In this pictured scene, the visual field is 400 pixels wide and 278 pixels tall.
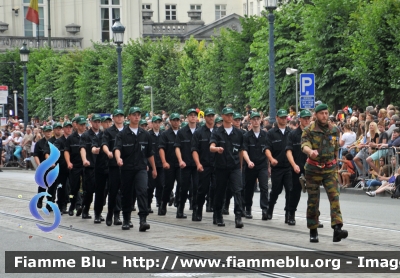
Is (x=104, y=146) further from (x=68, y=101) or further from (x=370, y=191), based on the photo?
(x=68, y=101)

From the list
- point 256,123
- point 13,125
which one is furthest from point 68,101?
point 256,123

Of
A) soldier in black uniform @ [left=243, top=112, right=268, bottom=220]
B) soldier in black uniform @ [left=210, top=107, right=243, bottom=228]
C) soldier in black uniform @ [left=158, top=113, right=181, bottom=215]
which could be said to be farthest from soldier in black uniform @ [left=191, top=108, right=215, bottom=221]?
soldier in black uniform @ [left=158, top=113, right=181, bottom=215]

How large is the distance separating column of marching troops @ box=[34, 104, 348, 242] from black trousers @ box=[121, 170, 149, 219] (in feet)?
0.05

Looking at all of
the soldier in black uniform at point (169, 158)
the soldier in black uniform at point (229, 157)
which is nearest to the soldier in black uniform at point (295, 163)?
the soldier in black uniform at point (229, 157)

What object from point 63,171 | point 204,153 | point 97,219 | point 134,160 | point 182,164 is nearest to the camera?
point 134,160

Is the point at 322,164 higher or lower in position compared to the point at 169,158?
higher

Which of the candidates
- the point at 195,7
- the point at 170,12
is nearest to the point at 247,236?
the point at 170,12

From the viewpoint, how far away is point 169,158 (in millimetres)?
19281

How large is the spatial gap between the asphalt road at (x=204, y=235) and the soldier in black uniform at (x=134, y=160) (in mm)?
506

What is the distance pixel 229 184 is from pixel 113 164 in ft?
6.14

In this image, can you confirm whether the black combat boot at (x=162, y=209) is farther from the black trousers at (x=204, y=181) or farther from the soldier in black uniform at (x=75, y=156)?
the black trousers at (x=204, y=181)

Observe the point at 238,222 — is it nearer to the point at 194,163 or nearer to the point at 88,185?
the point at 194,163

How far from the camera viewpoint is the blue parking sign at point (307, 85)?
1061 inches

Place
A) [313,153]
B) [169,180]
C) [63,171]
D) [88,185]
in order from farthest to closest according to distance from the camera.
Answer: [63,171] < [169,180] < [88,185] < [313,153]
